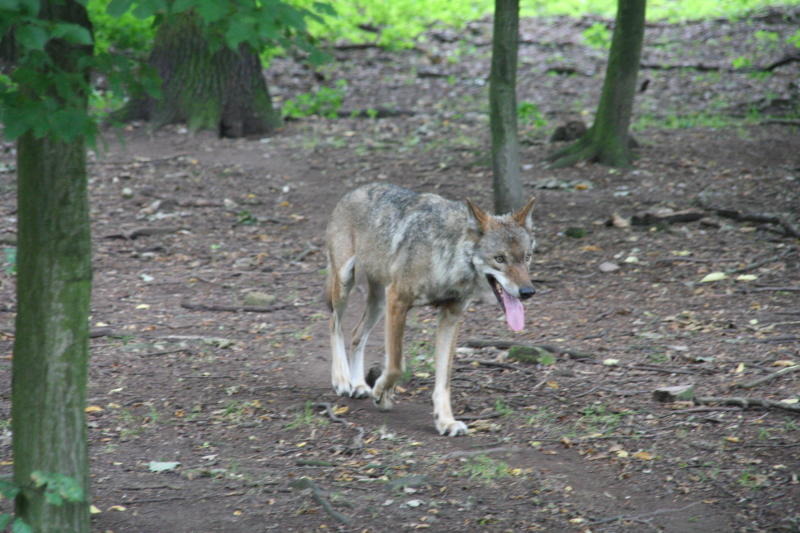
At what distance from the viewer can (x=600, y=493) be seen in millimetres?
5121

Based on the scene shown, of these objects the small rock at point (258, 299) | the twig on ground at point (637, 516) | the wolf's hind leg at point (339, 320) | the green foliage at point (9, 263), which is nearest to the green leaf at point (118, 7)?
the twig on ground at point (637, 516)

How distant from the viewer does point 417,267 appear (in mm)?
6410

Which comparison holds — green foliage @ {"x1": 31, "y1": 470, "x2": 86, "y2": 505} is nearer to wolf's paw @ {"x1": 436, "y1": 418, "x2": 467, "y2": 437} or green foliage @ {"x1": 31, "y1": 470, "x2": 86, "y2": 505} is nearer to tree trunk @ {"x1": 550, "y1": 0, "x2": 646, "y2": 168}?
wolf's paw @ {"x1": 436, "y1": 418, "x2": 467, "y2": 437}

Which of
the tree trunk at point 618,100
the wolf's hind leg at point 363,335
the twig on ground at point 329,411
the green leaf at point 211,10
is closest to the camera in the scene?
the green leaf at point 211,10

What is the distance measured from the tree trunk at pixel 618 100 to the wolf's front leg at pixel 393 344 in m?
7.02

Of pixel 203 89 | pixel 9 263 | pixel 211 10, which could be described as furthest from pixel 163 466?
pixel 203 89

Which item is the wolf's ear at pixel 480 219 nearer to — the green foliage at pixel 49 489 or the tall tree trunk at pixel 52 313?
Answer: the tall tree trunk at pixel 52 313

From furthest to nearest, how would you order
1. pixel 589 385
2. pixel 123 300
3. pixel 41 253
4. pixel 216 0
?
pixel 123 300
pixel 589 385
pixel 41 253
pixel 216 0

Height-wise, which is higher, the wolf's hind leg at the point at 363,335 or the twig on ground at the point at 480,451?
the wolf's hind leg at the point at 363,335

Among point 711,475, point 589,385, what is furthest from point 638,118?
point 711,475

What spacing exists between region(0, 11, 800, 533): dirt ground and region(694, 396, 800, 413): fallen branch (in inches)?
1.4

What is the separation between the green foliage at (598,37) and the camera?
20.0 m

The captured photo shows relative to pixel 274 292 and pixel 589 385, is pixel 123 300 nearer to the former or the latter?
pixel 274 292

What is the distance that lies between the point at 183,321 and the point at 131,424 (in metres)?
2.58
